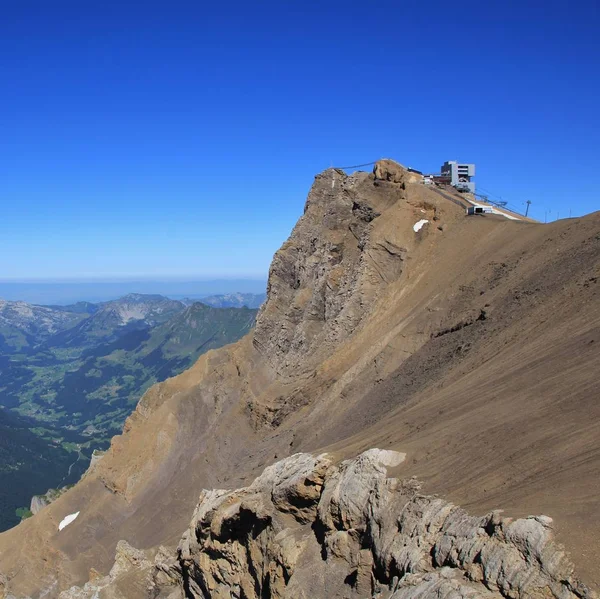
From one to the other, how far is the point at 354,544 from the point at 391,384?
60.0 feet

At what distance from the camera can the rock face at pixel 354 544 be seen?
12969 millimetres

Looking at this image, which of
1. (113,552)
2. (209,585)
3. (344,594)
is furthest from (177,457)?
(344,594)

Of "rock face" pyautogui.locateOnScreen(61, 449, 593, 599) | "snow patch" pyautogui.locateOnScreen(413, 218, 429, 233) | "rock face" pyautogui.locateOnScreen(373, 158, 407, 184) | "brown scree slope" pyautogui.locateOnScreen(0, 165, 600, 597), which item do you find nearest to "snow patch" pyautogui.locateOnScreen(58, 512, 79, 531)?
"brown scree slope" pyautogui.locateOnScreen(0, 165, 600, 597)

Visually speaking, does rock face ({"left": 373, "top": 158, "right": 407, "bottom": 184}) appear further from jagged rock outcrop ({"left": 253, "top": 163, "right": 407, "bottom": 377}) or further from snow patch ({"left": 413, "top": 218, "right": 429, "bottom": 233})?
snow patch ({"left": 413, "top": 218, "right": 429, "bottom": 233})

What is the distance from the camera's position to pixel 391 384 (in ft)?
119

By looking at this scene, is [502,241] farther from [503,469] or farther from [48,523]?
[48,523]

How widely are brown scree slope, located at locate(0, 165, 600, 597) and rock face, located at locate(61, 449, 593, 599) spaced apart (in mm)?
862

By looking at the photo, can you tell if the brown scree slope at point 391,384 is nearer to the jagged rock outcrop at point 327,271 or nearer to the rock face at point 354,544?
the jagged rock outcrop at point 327,271

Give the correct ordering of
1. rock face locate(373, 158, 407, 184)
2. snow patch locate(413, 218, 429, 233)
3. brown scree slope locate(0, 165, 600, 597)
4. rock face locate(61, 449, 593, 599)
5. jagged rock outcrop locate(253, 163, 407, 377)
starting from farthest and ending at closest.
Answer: rock face locate(373, 158, 407, 184) → snow patch locate(413, 218, 429, 233) → jagged rock outcrop locate(253, 163, 407, 377) → brown scree slope locate(0, 165, 600, 597) → rock face locate(61, 449, 593, 599)

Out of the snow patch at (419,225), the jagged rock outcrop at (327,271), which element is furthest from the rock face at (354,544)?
the snow patch at (419,225)

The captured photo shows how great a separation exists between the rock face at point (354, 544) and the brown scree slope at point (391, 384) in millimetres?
862

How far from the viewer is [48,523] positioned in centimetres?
5456

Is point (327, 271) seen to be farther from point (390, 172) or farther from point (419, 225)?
point (390, 172)

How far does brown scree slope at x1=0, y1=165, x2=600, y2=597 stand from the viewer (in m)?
18.2
